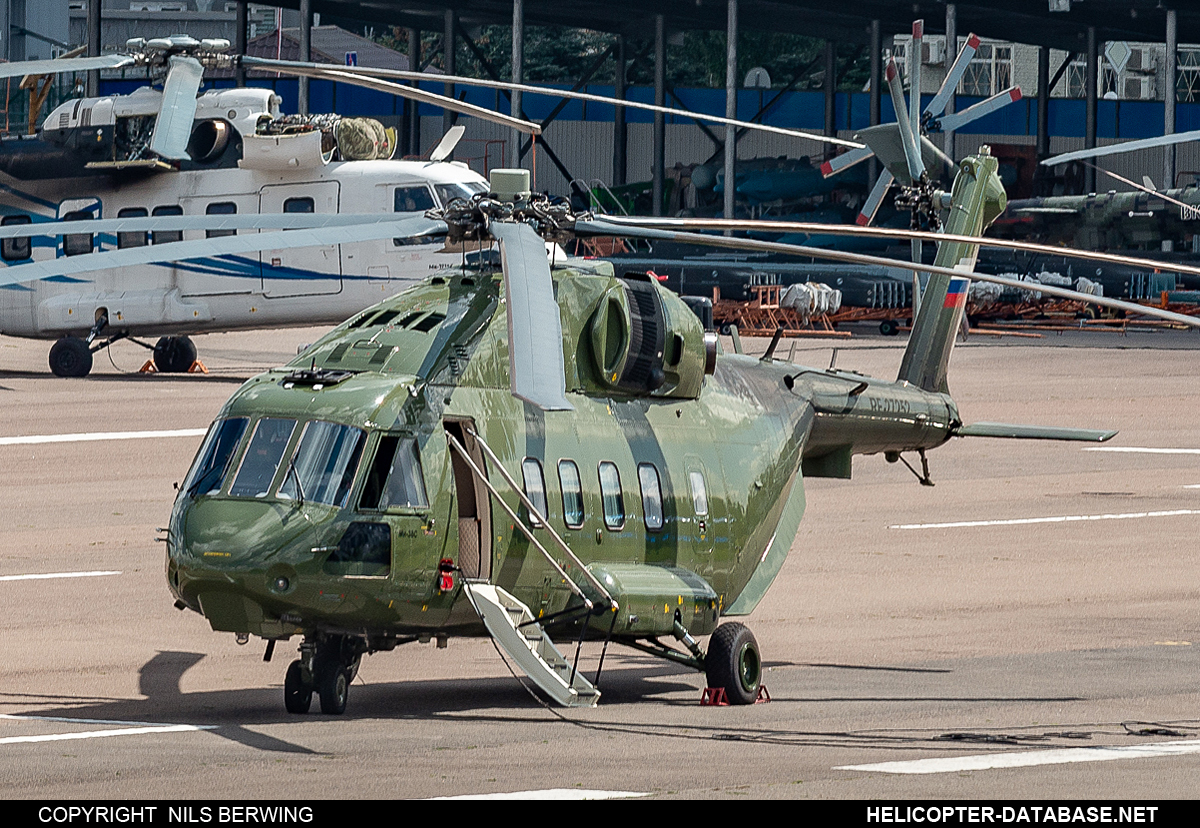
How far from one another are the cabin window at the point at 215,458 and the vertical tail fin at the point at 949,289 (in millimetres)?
8362

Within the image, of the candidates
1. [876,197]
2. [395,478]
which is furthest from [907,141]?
[395,478]

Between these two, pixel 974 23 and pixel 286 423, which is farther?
pixel 974 23

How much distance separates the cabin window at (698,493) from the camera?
597 inches

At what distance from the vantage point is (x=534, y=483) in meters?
14.0

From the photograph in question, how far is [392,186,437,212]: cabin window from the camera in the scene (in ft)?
113

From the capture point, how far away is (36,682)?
15.5 m

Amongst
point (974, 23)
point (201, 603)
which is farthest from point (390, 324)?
point (974, 23)

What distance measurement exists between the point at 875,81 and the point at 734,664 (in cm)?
5283

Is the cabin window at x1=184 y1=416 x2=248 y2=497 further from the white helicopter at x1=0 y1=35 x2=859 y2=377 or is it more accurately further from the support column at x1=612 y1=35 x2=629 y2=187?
the support column at x1=612 y1=35 x2=629 y2=187

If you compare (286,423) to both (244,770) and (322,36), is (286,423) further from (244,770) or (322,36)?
(322,36)

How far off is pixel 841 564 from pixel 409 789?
13102mm

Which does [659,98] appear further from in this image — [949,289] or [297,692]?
[297,692]

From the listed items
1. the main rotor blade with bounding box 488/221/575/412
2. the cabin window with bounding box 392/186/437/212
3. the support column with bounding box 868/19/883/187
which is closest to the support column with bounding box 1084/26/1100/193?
the support column with bounding box 868/19/883/187
